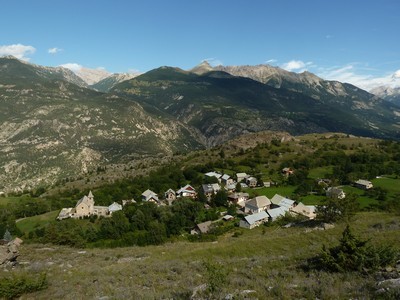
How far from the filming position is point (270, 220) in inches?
3012

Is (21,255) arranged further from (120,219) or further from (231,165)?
(231,165)

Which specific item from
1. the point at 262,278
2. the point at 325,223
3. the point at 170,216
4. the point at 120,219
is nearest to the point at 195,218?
the point at 170,216

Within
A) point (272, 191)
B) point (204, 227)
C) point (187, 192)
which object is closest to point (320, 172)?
point (272, 191)

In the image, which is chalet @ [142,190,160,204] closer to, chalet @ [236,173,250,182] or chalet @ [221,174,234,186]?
chalet @ [221,174,234,186]

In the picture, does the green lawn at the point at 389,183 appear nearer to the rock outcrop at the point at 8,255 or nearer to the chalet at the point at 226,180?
the chalet at the point at 226,180

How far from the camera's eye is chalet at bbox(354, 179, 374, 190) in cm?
9921

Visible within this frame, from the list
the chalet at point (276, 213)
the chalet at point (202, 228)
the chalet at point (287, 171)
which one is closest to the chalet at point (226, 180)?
the chalet at point (287, 171)

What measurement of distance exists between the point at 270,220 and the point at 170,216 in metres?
24.6

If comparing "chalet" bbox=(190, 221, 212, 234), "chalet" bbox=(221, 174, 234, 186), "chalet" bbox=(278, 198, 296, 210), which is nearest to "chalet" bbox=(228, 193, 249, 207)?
"chalet" bbox=(278, 198, 296, 210)

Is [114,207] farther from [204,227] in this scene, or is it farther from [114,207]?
[204,227]

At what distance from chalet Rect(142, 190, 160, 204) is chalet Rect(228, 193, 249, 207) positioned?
24.3 metres

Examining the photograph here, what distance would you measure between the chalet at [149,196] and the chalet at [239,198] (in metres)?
24.3

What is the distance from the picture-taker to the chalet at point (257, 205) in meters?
85.4

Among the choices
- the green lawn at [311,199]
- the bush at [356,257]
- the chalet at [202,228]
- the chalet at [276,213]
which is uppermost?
the bush at [356,257]
